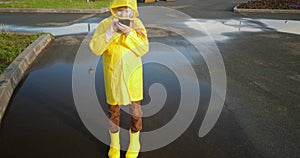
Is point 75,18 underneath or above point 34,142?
above

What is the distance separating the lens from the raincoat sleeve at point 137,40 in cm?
234

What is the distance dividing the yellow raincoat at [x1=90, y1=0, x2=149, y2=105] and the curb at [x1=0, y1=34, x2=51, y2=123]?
6.72 ft

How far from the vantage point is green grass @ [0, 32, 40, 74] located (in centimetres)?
542

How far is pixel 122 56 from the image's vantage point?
2.37 metres

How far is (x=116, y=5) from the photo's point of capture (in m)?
2.20

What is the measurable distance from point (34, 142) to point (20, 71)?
2.36m

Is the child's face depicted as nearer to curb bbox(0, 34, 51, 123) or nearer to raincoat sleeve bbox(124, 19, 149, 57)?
raincoat sleeve bbox(124, 19, 149, 57)

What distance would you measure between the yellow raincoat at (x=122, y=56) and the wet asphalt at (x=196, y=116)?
842 mm

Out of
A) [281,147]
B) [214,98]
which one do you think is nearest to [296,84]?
[214,98]

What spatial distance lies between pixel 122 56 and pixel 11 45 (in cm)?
533

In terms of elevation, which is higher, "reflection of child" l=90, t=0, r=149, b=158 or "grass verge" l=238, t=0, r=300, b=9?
"grass verge" l=238, t=0, r=300, b=9

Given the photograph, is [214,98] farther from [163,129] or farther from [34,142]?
[34,142]

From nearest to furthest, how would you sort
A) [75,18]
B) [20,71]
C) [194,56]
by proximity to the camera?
[20,71] < [194,56] < [75,18]

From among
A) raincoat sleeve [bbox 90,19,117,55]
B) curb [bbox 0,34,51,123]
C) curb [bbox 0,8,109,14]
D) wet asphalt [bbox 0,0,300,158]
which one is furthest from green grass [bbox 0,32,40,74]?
curb [bbox 0,8,109,14]
